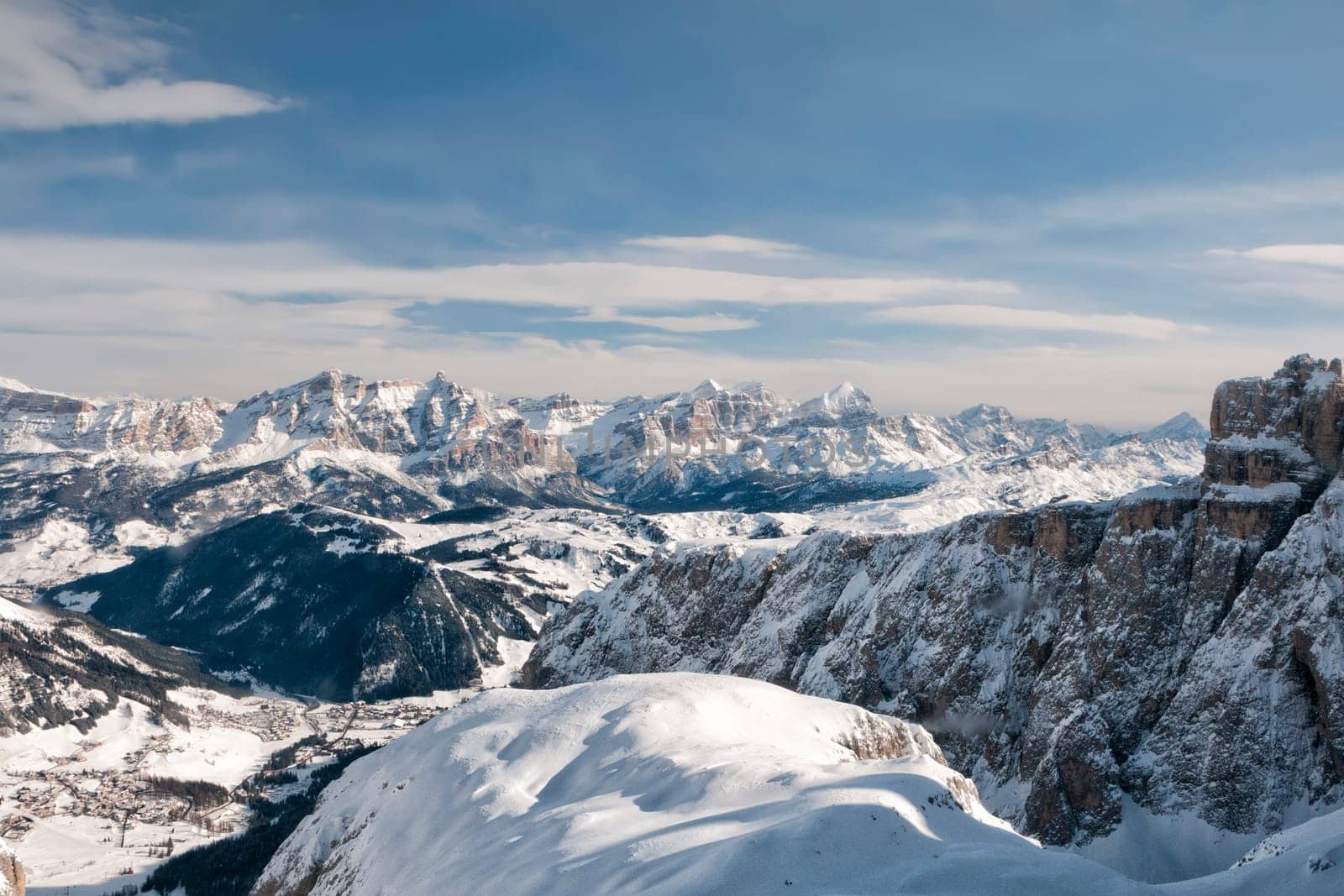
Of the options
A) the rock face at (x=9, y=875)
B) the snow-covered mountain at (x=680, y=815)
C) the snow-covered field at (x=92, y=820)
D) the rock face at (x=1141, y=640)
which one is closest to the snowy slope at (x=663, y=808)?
the snow-covered mountain at (x=680, y=815)

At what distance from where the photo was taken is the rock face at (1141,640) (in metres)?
80.2

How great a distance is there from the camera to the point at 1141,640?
92062 mm

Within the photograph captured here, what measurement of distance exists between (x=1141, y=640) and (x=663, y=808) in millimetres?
59713

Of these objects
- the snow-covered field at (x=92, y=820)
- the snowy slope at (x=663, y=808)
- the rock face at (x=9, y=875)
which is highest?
the snowy slope at (x=663, y=808)

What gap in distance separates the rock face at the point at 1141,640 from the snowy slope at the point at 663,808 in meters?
19.2

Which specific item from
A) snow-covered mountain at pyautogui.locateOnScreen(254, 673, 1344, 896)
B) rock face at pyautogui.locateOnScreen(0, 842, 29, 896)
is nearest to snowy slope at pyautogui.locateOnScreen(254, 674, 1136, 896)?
snow-covered mountain at pyautogui.locateOnScreen(254, 673, 1344, 896)

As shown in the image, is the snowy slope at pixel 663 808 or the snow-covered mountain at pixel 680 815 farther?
the snowy slope at pixel 663 808

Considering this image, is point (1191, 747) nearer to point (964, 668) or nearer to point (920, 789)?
point (964, 668)

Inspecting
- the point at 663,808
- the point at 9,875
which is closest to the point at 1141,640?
the point at 663,808

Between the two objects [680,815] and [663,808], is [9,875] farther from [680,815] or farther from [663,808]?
[680,815]

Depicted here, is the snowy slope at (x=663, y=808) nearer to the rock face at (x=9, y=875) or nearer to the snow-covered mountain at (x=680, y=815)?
the snow-covered mountain at (x=680, y=815)

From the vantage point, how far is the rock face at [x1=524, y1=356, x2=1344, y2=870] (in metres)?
80.2

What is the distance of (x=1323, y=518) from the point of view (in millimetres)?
84312

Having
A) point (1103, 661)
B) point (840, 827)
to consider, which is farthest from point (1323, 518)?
point (840, 827)
